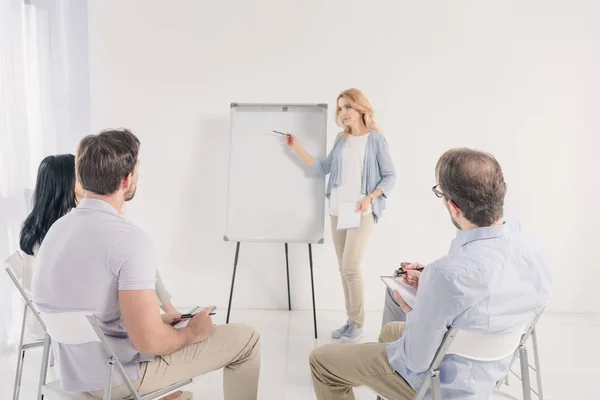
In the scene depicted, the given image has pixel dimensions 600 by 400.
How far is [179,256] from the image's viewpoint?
3.87m

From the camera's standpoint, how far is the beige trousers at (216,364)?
165cm

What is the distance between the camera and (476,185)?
1508 mm

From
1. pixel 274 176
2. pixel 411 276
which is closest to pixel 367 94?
pixel 274 176

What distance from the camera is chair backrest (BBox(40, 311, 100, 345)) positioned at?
1479 mm

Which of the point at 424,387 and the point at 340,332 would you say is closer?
the point at 424,387

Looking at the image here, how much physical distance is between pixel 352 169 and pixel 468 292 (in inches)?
77.4

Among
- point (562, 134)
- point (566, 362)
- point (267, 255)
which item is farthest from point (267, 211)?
point (562, 134)

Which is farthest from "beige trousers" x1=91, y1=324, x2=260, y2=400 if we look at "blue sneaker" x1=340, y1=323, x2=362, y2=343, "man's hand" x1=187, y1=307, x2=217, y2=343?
"blue sneaker" x1=340, y1=323, x2=362, y2=343

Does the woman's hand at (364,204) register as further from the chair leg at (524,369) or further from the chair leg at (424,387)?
the chair leg at (424,387)

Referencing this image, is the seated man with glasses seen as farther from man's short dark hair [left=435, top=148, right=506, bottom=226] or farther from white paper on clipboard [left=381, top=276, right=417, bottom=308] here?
white paper on clipboard [left=381, top=276, right=417, bottom=308]

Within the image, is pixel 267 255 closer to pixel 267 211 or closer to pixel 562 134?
pixel 267 211

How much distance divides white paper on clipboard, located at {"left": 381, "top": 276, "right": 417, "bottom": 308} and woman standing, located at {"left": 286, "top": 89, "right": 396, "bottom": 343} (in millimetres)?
1334

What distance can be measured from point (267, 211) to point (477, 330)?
2174 millimetres

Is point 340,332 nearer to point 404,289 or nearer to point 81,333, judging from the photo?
point 404,289
